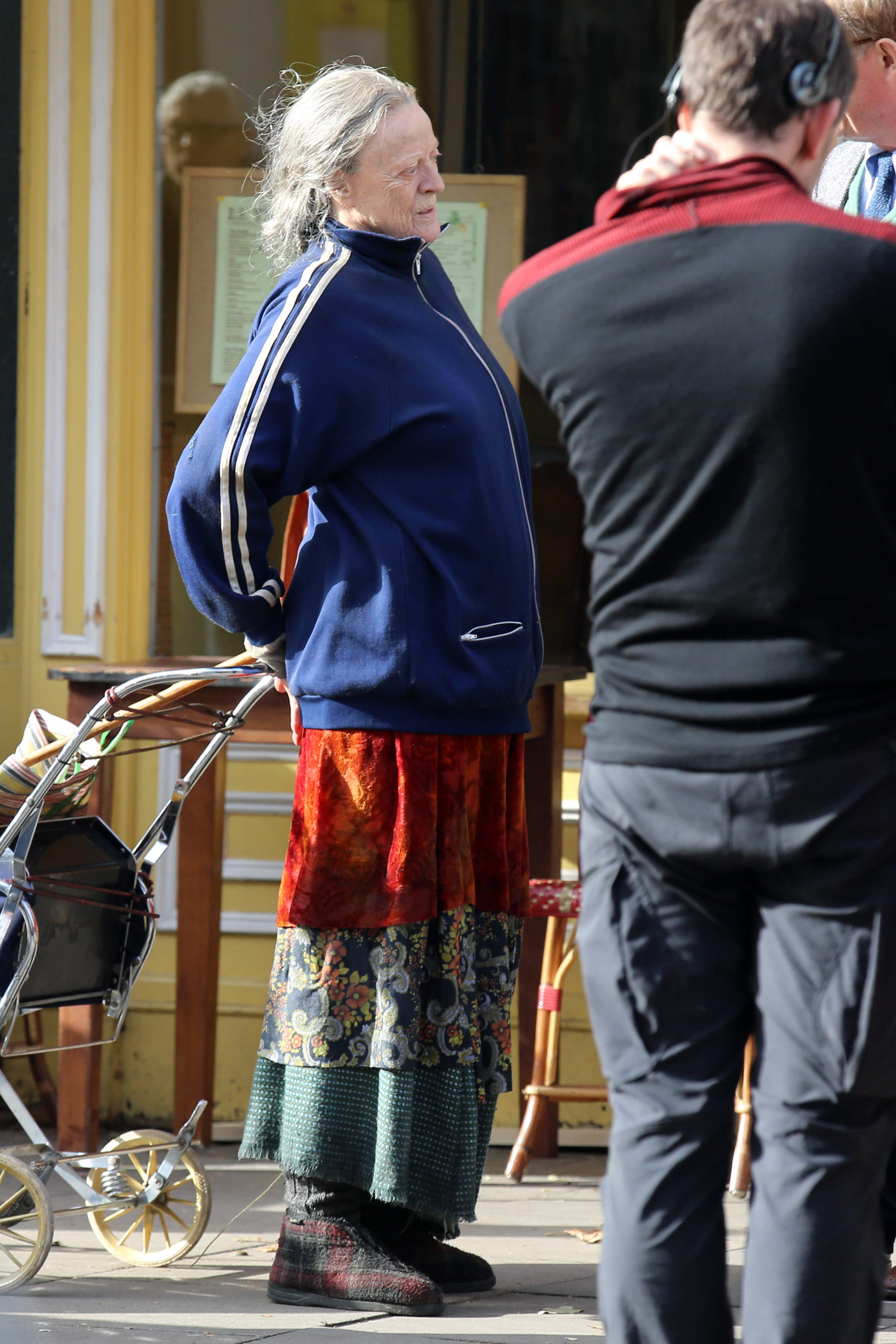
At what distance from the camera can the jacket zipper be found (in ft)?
9.70

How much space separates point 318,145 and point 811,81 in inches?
53.8

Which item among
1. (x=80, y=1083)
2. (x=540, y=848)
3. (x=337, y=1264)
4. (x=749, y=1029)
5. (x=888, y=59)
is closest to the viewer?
(x=749, y=1029)

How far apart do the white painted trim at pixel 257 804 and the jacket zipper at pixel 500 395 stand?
1.60 meters

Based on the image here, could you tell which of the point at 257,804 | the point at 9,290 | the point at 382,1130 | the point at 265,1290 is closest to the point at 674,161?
the point at 382,1130

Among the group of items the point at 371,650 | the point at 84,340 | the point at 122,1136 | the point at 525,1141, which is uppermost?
the point at 84,340

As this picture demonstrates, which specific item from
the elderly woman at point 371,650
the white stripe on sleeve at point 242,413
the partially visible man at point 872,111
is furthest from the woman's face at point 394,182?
the partially visible man at point 872,111

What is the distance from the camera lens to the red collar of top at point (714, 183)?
67.4 inches

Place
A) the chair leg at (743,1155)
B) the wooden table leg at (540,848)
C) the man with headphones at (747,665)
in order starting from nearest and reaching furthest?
the man with headphones at (747,665)
the chair leg at (743,1155)
the wooden table leg at (540,848)

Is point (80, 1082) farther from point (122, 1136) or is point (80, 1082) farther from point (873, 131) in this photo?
point (873, 131)

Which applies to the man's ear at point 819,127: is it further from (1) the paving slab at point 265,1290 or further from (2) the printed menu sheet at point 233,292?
(2) the printed menu sheet at point 233,292

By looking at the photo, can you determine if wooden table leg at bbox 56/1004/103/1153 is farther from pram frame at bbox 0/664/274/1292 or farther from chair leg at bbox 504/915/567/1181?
chair leg at bbox 504/915/567/1181

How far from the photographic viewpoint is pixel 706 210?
1706 mm

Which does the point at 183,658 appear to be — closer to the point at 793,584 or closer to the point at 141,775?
the point at 141,775

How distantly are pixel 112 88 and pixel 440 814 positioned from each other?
245 cm
